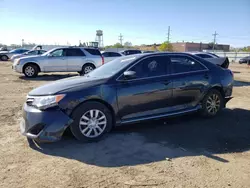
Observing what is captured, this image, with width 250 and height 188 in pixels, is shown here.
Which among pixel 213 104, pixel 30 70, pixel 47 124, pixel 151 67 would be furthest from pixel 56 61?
pixel 47 124

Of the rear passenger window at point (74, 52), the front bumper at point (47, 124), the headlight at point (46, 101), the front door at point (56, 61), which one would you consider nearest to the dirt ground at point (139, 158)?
the front bumper at point (47, 124)

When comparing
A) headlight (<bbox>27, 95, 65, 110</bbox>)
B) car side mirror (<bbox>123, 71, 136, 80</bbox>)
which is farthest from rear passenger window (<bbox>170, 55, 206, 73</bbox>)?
headlight (<bbox>27, 95, 65, 110</bbox>)

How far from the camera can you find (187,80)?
5.40 metres

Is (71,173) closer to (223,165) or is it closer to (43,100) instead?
(43,100)

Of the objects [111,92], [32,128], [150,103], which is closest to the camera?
[32,128]

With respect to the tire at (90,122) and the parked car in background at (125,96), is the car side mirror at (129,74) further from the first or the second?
the tire at (90,122)

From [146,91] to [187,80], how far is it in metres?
1.14

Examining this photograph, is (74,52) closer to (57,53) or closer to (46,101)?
(57,53)

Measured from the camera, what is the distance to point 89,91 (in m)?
4.33

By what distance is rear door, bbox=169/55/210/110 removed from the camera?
208 inches

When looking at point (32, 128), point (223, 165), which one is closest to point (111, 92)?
point (32, 128)

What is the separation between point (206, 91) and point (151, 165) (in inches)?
111

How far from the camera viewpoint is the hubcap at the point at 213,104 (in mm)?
5766

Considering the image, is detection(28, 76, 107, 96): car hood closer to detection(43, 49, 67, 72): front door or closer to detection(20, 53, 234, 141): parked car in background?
detection(20, 53, 234, 141): parked car in background
